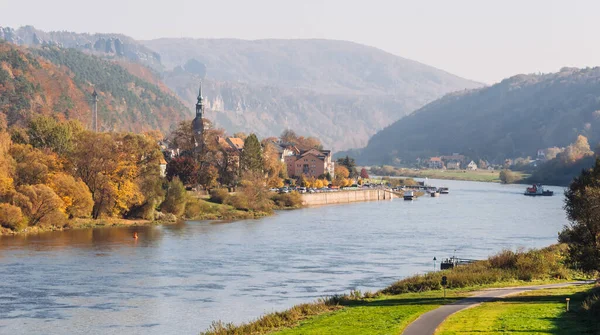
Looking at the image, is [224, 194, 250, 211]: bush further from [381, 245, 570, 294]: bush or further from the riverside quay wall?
[381, 245, 570, 294]: bush

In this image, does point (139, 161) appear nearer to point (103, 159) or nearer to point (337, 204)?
point (103, 159)

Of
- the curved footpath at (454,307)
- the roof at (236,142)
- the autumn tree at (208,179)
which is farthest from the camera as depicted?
the roof at (236,142)

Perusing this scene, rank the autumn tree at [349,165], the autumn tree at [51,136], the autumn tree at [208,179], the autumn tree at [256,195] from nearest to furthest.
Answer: the autumn tree at [51,136]
the autumn tree at [256,195]
the autumn tree at [208,179]
the autumn tree at [349,165]

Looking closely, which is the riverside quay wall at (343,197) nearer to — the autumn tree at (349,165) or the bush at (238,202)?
the bush at (238,202)

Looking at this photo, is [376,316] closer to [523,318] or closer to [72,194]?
[523,318]

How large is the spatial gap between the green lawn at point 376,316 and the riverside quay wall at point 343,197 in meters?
90.6

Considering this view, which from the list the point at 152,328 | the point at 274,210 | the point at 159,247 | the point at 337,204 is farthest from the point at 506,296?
the point at 337,204

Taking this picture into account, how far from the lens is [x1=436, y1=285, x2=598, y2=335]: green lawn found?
102ft

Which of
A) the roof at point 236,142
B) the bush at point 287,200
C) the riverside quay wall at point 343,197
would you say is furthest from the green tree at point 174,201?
the roof at point 236,142

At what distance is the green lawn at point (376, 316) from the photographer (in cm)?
3309

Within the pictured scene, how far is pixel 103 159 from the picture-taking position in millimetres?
91438

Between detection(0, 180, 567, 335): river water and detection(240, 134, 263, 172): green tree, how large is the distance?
21250 millimetres

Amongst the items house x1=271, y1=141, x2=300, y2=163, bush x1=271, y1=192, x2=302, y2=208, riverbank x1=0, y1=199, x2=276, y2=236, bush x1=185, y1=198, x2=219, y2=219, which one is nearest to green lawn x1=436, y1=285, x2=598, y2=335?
riverbank x1=0, y1=199, x2=276, y2=236

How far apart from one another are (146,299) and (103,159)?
46.2 metres
